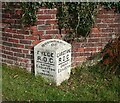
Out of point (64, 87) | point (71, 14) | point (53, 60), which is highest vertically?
point (71, 14)

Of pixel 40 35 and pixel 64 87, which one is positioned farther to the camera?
pixel 40 35

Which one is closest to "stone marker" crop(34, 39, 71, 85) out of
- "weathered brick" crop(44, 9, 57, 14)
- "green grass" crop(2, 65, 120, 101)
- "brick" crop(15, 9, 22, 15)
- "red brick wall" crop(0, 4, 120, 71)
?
"green grass" crop(2, 65, 120, 101)

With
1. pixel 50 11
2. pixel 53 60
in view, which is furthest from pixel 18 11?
pixel 53 60

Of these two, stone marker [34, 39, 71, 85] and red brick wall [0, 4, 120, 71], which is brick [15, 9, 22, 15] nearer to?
red brick wall [0, 4, 120, 71]

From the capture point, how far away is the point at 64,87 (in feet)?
15.2

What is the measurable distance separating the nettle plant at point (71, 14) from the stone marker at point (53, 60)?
37 cm

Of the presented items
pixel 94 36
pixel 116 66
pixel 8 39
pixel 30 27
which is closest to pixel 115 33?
pixel 94 36

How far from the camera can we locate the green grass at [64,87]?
4254 mm

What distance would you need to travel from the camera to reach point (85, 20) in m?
5.04

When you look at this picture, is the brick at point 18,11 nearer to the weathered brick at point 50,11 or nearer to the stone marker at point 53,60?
the weathered brick at point 50,11

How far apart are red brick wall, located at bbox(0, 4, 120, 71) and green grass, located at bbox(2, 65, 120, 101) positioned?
0.25 meters

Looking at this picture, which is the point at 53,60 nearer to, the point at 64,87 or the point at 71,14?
the point at 64,87

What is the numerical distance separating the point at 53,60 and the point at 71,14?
3.01 ft

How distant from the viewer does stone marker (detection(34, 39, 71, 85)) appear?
4.61 meters
